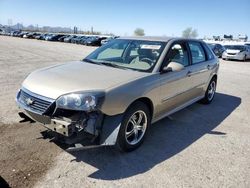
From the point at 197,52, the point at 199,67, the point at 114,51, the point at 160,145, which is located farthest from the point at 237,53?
the point at 160,145

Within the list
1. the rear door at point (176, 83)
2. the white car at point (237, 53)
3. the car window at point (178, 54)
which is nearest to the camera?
the rear door at point (176, 83)

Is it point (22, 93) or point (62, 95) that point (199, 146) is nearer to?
point (62, 95)

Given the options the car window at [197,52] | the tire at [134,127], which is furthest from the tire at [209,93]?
the tire at [134,127]

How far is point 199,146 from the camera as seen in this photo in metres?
4.06

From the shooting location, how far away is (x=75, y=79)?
348 cm

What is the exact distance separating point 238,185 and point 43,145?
2705 mm

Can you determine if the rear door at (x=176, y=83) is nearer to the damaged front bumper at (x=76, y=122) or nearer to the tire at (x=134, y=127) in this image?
the tire at (x=134, y=127)

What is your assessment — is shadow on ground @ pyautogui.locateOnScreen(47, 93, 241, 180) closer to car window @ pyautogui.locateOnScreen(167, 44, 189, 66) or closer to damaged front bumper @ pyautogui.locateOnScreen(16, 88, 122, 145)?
damaged front bumper @ pyautogui.locateOnScreen(16, 88, 122, 145)

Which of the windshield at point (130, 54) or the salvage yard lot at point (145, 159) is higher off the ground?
the windshield at point (130, 54)

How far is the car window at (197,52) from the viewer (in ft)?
17.3

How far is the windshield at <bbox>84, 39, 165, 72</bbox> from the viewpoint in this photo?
4180 millimetres

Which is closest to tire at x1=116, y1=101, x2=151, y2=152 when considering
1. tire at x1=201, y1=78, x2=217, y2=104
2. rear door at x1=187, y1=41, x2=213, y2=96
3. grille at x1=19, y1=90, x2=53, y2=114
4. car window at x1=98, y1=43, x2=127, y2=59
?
grille at x1=19, y1=90, x2=53, y2=114

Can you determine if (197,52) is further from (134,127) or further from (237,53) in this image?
(237,53)

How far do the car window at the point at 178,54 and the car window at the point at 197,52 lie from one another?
336mm
